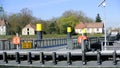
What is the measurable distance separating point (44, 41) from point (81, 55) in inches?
388

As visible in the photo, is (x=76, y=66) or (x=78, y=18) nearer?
(x=76, y=66)

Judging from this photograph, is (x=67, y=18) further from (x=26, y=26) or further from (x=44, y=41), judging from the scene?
(x=44, y=41)

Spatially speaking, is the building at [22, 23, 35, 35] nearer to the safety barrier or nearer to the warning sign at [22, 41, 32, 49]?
the warning sign at [22, 41, 32, 49]

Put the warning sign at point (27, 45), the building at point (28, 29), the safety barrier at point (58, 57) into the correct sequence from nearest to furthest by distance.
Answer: the safety barrier at point (58, 57), the warning sign at point (27, 45), the building at point (28, 29)

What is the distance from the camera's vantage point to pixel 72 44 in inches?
1265

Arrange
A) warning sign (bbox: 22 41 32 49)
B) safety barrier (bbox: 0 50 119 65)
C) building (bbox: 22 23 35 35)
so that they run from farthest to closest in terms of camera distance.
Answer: building (bbox: 22 23 35 35) < warning sign (bbox: 22 41 32 49) < safety barrier (bbox: 0 50 119 65)

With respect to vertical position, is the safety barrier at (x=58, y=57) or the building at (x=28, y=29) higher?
the building at (x=28, y=29)

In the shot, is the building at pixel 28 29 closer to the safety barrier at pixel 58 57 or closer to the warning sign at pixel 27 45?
the warning sign at pixel 27 45

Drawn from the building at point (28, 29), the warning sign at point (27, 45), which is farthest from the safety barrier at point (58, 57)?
the building at point (28, 29)

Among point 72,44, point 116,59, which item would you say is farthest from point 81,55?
point 72,44

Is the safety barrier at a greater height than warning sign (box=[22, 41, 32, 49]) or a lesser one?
lesser

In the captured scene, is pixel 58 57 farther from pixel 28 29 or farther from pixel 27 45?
pixel 28 29

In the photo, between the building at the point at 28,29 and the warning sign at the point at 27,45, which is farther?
the building at the point at 28,29

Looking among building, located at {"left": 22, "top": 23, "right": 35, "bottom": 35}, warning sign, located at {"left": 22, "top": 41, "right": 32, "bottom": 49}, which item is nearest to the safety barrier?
warning sign, located at {"left": 22, "top": 41, "right": 32, "bottom": 49}
